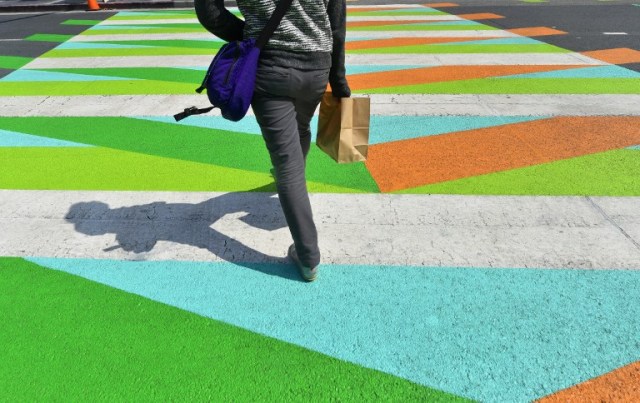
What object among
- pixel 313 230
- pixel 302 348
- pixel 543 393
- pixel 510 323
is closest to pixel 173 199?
pixel 313 230

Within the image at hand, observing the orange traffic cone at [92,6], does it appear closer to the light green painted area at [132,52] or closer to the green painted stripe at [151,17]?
the green painted stripe at [151,17]

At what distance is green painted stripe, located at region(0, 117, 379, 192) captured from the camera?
4.50 metres

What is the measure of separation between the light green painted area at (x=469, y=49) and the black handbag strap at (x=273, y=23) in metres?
7.09

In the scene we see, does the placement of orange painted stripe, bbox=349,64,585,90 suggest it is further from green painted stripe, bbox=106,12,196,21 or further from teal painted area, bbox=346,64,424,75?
green painted stripe, bbox=106,12,196,21

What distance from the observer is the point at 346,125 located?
304cm

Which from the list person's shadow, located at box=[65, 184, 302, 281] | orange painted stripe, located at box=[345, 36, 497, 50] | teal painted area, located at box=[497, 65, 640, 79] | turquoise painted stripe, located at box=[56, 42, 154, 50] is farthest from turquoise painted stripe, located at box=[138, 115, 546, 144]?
turquoise painted stripe, located at box=[56, 42, 154, 50]

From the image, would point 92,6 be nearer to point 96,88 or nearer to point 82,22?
point 82,22

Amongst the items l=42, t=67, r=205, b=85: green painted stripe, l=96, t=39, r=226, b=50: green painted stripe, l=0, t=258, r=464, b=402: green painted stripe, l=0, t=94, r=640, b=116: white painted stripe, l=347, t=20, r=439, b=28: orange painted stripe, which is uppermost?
l=347, t=20, r=439, b=28: orange painted stripe

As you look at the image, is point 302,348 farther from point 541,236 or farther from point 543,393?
point 541,236

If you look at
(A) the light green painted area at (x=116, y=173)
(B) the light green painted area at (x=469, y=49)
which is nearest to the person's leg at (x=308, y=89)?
(A) the light green painted area at (x=116, y=173)

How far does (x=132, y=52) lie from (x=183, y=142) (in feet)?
17.6

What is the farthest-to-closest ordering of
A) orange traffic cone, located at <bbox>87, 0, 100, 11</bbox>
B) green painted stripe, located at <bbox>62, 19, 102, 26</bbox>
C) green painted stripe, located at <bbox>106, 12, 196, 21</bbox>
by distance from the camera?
orange traffic cone, located at <bbox>87, 0, 100, 11</bbox>
green painted stripe, located at <bbox>106, 12, 196, 21</bbox>
green painted stripe, located at <bbox>62, 19, 102, 26</bbox>

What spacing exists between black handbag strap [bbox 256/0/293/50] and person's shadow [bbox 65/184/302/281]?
4.46 feet

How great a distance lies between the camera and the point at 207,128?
564 cm
